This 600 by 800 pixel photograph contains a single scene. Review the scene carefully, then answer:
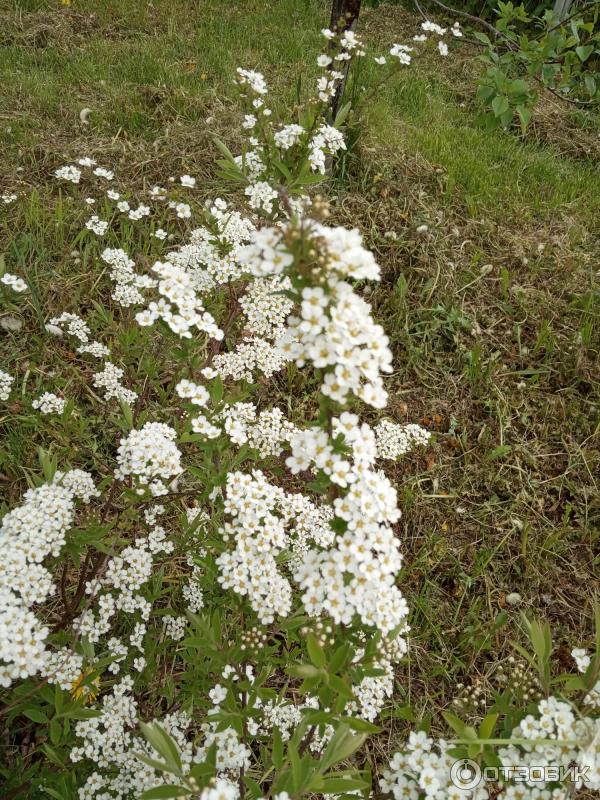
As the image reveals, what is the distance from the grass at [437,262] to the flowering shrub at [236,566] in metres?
0.46

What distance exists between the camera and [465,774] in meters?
1.41

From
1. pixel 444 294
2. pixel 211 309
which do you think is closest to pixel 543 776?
pixel 211 309

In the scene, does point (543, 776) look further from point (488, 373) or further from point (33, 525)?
point (488, 373)

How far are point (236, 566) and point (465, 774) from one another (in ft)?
2.44

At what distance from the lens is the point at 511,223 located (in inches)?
172

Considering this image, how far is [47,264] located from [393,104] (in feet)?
10.8

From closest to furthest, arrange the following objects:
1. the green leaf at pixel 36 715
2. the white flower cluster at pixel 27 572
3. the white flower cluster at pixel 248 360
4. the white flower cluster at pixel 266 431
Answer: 1. the white flower cluster at pixel 27 572
2. the green leaf at pixel 36 715
3. the white flower cluster at pixel 266 431
4. the white flower cluster at pixel 248 360

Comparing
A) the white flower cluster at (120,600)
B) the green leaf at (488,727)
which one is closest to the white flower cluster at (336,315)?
the green leaf at (488,727)

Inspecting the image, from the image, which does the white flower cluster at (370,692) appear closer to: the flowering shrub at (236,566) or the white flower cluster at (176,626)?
the flowering shrub at (236,566)

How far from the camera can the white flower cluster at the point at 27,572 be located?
5.30 feet

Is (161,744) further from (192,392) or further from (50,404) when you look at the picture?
(50,404)

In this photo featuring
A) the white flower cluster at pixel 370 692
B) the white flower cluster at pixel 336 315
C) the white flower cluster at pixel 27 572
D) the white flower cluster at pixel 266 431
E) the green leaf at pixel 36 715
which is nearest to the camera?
the white flower cluster at pixel 336 315

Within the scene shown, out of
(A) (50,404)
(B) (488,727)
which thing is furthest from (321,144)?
(B) (488,727)

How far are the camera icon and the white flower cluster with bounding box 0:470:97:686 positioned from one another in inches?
41.8
